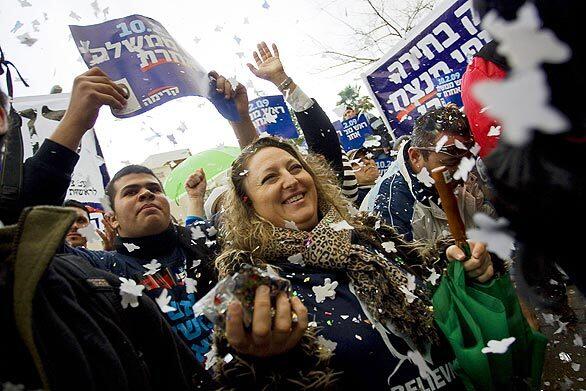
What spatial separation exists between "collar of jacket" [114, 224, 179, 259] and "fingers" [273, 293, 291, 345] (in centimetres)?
150

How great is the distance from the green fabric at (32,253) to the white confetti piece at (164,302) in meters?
1.23

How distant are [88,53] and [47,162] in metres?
1.39

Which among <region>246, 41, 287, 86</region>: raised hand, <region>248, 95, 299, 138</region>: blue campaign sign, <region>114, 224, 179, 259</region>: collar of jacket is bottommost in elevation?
<region>114, 224, 179, 259</region>: collar of jacket

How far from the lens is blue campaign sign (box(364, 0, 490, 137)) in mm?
4133

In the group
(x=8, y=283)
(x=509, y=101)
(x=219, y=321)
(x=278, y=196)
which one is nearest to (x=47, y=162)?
(x=8, y=283)

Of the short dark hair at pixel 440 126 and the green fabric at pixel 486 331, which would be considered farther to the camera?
the short dark hair at pixel 440 126

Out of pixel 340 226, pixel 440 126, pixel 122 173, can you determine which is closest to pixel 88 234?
pixel 122 173

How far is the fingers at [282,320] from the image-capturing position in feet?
3.76

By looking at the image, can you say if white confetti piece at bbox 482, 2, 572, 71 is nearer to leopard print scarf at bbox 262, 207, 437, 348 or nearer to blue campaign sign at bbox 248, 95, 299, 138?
leopard print scarf at bbox 262, 207, 437, 348

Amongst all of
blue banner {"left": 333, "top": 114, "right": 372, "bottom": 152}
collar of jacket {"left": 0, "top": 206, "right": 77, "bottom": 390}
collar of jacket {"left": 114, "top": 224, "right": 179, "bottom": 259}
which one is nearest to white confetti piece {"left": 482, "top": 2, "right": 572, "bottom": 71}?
collar of jacket {"left": 0, "top": 206, "right": 77, "bottom": 390}

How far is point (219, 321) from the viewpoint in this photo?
1.15m

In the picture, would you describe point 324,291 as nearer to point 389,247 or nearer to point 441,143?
point 389,247

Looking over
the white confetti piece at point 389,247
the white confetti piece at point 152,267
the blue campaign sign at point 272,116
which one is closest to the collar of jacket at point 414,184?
the white confetti piece at point 389,247

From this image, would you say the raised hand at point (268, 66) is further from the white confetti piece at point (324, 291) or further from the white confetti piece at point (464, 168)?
the white confetti piece at point (324, 291)
